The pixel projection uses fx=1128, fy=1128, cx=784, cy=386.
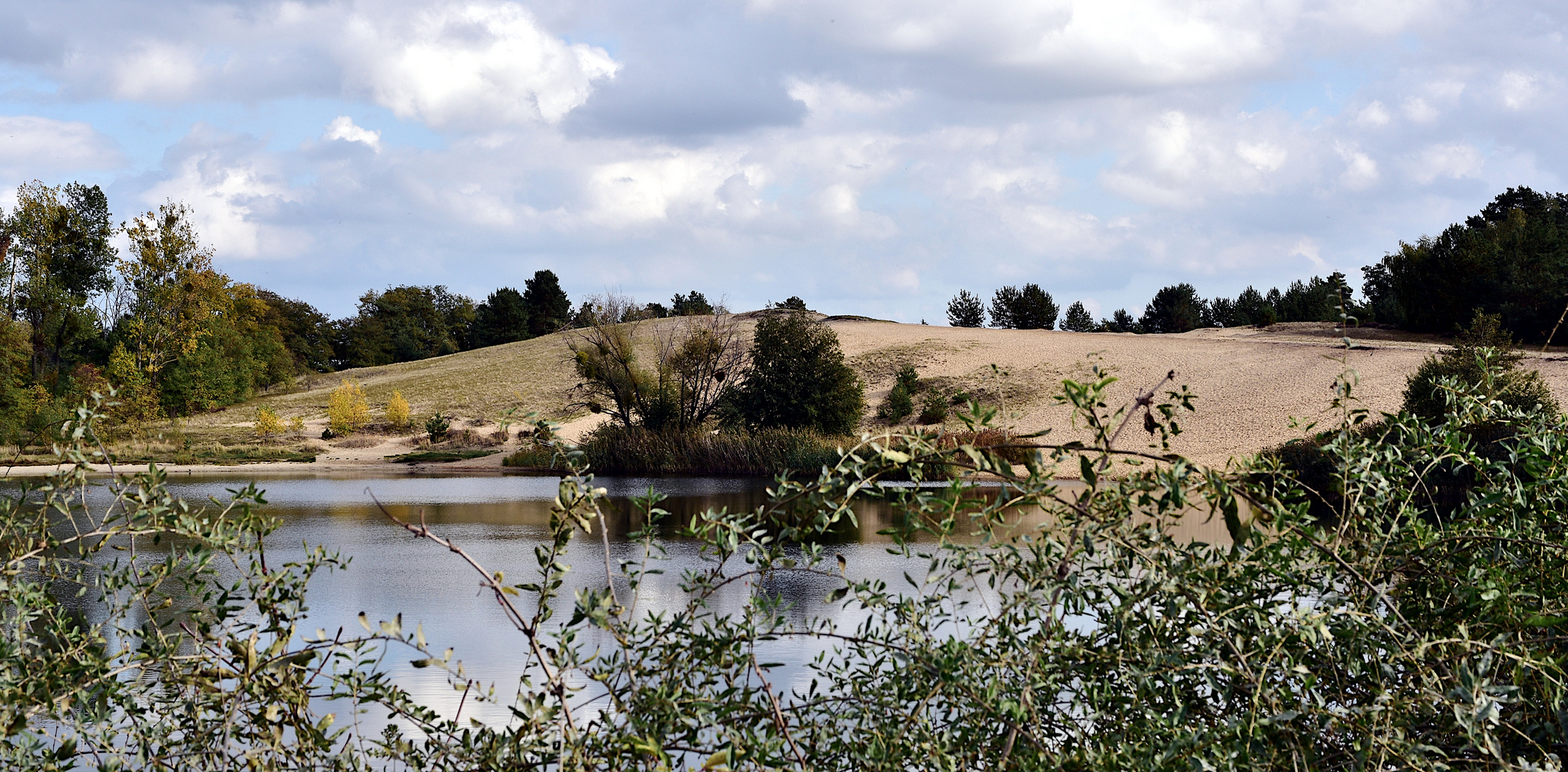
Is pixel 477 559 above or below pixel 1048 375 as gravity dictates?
below

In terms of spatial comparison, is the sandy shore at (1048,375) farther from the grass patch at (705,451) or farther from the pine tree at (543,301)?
the pine tree at (543,301)

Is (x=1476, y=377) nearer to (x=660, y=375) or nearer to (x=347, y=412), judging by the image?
(x=660, y=375)

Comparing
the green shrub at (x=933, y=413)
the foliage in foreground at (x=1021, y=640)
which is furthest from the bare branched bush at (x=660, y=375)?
the foliage in foreground at (x=1021, y=640)

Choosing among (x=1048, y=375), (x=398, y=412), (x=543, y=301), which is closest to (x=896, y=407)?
(x=1048, y=375)

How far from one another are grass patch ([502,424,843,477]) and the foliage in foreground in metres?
16.7

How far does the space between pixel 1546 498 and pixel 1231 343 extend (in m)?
34.2

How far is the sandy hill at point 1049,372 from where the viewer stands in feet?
82.4

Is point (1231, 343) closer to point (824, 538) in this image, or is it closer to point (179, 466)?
point (824, 538)

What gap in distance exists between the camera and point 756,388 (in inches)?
943

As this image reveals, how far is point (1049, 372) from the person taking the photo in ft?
109

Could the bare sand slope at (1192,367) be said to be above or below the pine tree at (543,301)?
below

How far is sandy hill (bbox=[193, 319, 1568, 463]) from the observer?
989 inches

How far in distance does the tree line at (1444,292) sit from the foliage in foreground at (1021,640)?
22.3 metres

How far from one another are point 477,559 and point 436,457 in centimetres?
1717
